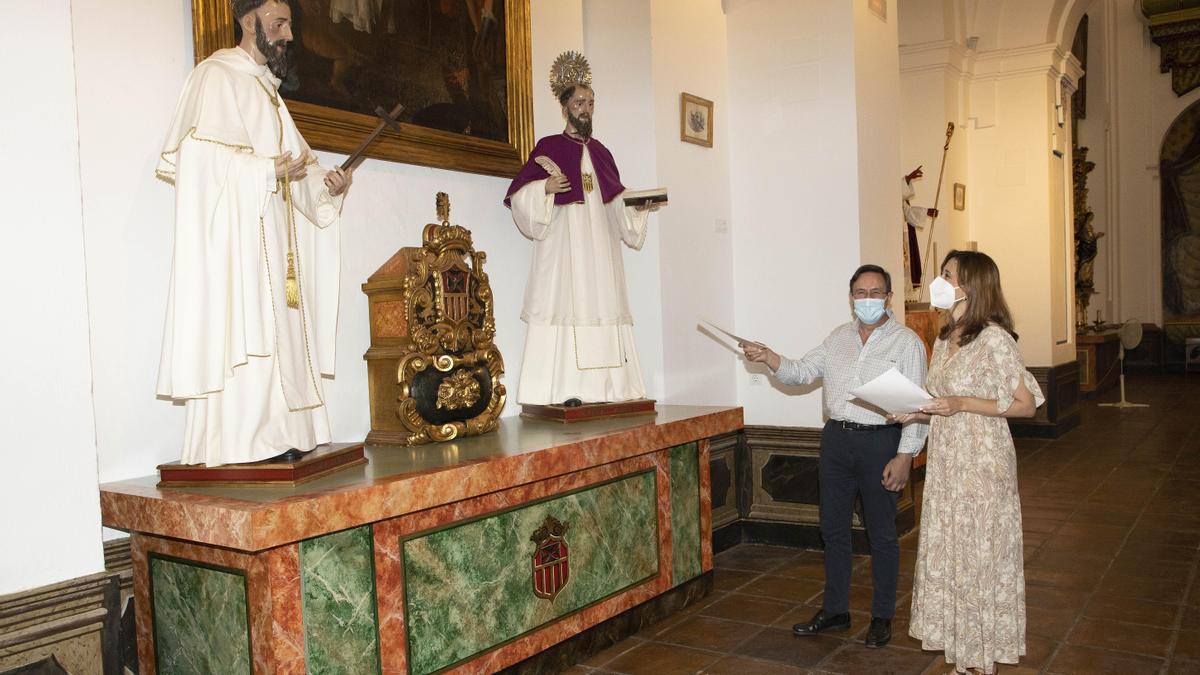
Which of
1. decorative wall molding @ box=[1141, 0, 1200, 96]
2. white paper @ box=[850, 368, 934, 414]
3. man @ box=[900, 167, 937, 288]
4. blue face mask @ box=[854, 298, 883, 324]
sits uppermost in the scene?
decorative wall molding @ box=[1141, 0, 1200, 96]

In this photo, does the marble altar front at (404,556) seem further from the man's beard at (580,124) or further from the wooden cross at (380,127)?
the man's beard at (580,124)

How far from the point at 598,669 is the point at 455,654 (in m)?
0.88

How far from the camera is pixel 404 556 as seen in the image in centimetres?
349

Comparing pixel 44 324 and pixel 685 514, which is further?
pixel 685 514

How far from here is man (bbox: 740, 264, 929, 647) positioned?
4.39 meters

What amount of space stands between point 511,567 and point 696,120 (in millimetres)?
3546

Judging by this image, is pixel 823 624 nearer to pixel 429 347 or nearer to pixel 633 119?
pixel 429 347

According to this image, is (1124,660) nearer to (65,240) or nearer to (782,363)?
(782,363)

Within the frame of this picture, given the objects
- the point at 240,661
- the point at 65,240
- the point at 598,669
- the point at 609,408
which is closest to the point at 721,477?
the point at 609,408

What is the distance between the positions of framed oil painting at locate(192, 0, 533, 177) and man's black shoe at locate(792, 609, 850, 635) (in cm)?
284

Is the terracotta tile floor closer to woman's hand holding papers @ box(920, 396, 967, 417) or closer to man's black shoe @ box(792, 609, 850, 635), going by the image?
man's black shoe @ box(792, 609, 850, 635)

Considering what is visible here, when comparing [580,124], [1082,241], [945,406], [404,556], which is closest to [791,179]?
[580,124]

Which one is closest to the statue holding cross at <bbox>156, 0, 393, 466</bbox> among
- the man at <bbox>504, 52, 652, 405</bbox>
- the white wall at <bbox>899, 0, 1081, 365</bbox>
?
the man at <bbox>504, 52, 652, 405</bbox>

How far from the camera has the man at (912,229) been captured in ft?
30.1
